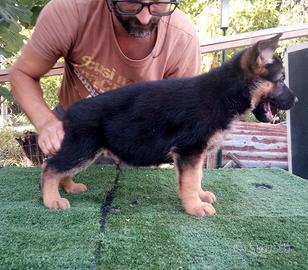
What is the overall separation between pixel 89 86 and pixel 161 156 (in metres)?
1.44

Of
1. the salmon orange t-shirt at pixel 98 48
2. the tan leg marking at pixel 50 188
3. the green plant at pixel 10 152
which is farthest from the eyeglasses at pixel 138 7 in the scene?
the green plant at pixel 10 152

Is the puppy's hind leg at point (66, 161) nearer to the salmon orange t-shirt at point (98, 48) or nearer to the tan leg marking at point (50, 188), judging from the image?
the tan leg marking at point (50, 188)

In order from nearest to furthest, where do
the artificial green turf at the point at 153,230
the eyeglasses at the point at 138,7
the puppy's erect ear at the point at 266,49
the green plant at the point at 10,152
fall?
the artificial green turf at the point at 153,230 → the puppy's erect ear at the point at 266,49 → the eyeglasses at the point at 138,7 → the green plant at the point at 10,152

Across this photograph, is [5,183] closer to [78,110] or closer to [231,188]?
[78,110]

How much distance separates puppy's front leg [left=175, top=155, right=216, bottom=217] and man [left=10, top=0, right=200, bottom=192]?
979mm

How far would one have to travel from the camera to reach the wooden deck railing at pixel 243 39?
535 centimetres

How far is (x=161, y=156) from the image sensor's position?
10.6ft

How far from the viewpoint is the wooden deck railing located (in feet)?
17.6

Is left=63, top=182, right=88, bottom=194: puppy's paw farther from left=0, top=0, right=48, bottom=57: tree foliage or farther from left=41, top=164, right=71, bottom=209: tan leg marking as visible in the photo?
left=0, top=0, right=48, bottom=57: tree foliage

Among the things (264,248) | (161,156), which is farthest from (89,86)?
(264,248)

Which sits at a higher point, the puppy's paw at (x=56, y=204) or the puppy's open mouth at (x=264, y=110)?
the puppy's open mouth at (x=264, y=110)

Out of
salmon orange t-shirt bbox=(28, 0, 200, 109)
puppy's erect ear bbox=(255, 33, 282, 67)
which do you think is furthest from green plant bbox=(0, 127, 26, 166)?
puppy's erect ear bbox=(255, 33, 282, 67)

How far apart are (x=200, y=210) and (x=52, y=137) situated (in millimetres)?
1263

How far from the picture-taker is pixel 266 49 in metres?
3.03
